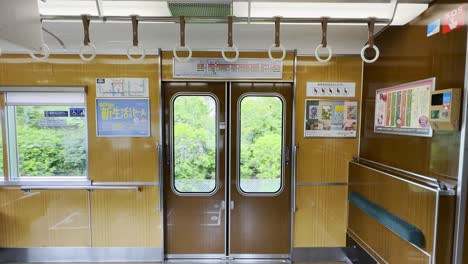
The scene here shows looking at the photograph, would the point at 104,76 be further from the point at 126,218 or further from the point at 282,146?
the point at 282,146

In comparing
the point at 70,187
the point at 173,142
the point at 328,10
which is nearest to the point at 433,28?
the point at 328,10

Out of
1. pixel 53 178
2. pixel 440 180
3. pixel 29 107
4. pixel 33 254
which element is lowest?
pixel 33 254

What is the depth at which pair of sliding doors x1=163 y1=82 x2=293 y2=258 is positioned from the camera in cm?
293

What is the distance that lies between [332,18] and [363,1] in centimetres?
27

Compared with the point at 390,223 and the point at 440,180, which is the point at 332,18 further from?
the point at 390,223

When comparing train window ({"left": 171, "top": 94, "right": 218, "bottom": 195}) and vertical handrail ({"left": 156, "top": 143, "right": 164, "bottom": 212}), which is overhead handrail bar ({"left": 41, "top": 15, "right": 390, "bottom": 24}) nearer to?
train window ({"left": 171, "top": 94, "right": 218, "bottom": 195})

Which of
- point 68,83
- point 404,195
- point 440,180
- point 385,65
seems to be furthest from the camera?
point 68,83

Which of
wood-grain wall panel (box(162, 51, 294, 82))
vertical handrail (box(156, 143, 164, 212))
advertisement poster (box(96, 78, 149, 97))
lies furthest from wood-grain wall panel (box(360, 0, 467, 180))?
advertisement poster (box(96, 78, 149, 97))

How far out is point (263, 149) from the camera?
2.98m

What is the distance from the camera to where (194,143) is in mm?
2965

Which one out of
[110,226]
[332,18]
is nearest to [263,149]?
[332,18]

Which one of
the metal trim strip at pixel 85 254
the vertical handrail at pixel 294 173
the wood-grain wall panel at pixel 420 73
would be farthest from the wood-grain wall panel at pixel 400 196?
the metal trim strip at pixel 85 254

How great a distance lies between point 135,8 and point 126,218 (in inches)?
92.1

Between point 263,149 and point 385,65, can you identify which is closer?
point 385,65
